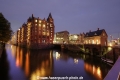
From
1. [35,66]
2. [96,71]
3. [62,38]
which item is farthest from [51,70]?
[62,38]

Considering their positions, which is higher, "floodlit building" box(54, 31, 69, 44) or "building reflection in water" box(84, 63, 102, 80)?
"floodlit building" box(54, 31, 69, 44)

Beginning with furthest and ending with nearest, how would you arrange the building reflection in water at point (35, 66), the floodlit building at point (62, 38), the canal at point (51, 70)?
the floodlit building at point (62, 38)
the building reflection in water at point (35, 66)
the canal at point (51, 70)

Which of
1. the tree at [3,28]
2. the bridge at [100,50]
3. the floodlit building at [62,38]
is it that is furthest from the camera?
Answer: the floodlit building at [62,38]

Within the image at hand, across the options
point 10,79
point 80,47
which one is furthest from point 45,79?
point 80,47

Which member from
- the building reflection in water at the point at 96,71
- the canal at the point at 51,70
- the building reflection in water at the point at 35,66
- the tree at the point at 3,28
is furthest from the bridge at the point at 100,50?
the tree at the point at 3,28

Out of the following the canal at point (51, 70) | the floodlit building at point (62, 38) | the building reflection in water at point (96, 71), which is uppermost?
the floodlit building at point (62, 38)

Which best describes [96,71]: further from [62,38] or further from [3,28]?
[62,38]

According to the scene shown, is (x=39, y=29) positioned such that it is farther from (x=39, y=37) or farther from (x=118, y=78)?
(x=118, y=78)

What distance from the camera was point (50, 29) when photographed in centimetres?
10325

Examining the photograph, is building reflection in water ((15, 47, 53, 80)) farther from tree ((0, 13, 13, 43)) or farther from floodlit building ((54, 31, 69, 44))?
floodlit building ((54, 31, 69, 44))

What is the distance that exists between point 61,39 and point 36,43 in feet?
145

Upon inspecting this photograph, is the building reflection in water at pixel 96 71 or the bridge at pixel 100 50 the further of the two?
the bridge at pixel 100 50

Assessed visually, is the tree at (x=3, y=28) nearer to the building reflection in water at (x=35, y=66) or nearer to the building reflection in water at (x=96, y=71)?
the building reflection in water at (x=35, y=66)

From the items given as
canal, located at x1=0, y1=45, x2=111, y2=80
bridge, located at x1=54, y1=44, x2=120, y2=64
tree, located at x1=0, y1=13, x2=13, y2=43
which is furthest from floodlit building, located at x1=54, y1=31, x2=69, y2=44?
canal, located at x1=0, y1=45, x2=111, y2=80
